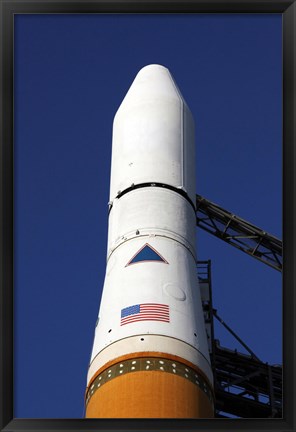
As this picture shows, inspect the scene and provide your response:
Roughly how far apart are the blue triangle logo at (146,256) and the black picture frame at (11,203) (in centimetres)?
772

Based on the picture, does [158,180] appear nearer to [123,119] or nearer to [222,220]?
[123,119]

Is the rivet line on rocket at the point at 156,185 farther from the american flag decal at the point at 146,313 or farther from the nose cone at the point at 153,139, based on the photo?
the american flag decal at the point at 146,313

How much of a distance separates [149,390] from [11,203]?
6.22 metres

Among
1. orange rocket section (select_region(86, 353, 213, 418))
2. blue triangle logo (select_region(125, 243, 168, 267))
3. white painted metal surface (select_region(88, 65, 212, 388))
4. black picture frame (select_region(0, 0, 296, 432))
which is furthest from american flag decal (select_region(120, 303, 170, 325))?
black picture frame (select_region(0, 0, 296, 432))

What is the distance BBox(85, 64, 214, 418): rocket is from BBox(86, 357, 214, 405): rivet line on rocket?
0.02 meters

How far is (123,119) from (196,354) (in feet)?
21.7

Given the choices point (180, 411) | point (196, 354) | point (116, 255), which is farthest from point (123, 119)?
point (180, 411)

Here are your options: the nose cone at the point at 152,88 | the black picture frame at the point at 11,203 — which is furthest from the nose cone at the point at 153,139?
the black picture frame at the point at 11,203

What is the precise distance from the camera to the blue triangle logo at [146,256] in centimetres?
1600

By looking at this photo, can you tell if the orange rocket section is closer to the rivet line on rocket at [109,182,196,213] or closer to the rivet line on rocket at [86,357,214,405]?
the rivet line on rocket at [86,357,214,405]

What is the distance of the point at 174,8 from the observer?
854 centimetres

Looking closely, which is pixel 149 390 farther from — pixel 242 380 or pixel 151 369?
pixel 242 380

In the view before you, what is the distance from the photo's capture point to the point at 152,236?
16484 mm

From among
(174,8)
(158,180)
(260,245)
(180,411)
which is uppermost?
(260,245)
